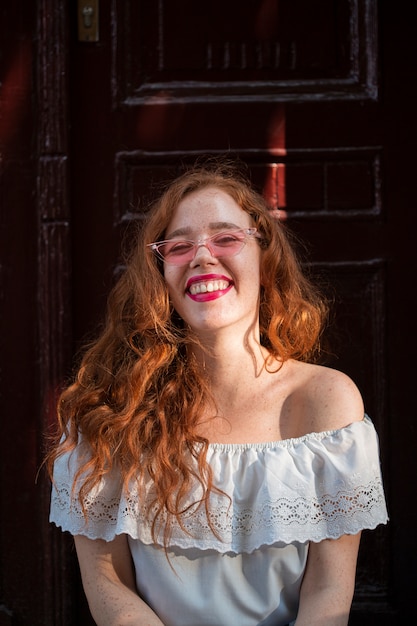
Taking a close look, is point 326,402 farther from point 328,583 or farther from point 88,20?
point 88,20

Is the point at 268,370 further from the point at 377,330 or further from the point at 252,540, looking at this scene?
the point at 377,330

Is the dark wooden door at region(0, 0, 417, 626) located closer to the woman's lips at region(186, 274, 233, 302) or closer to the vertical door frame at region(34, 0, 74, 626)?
the vertical door frame at region(34, 0, 74, 626)

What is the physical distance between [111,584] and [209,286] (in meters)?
0.74

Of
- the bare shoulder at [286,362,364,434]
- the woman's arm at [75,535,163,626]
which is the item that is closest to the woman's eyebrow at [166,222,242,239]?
the bare shoulder at [286,362,364,434]

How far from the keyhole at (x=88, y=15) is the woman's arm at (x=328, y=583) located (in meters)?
1.70

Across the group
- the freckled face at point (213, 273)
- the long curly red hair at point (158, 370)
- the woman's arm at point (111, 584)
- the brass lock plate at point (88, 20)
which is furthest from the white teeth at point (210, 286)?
the brass lock plate at point (88, 20)

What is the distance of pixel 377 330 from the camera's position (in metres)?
2.47

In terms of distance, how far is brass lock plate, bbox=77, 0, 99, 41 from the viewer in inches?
97.6

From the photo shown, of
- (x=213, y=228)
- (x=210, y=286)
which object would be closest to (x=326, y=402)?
(x=210, y=286)

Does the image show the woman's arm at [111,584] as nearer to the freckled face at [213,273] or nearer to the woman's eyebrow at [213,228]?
the freckled face at [213,273]

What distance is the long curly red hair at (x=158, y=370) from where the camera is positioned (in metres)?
1.88

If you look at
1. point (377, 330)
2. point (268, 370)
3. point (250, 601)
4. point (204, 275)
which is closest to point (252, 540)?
point (250, 601)

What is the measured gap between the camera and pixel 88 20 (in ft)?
8.16

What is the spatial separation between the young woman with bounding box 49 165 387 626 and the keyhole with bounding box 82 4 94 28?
789 millimetres
